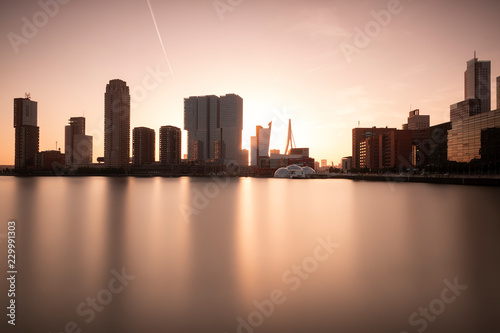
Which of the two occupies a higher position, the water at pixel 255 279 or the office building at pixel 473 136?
the office building at pixel 473 136

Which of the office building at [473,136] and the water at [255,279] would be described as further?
the office building at [473,136]

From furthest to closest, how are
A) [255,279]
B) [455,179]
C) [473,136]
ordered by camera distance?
[473,136]
[455,179]
[255,279]

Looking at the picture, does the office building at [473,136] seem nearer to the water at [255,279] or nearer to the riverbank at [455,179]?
the riverbank at [455,179]

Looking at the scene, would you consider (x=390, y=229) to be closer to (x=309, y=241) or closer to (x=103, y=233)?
(x=309, y=241)

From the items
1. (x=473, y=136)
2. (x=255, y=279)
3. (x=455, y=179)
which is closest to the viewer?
(x=255, y=279)

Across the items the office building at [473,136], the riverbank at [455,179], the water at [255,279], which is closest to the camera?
the water at [255,279]

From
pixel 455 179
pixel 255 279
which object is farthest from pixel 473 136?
pixel 255 279

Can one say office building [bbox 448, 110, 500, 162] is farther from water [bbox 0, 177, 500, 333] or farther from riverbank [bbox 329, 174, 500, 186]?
water [bbox 0, 177, 500, 333]

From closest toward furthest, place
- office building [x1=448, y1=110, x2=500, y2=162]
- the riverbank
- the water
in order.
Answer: the water → the riverbank → office building [x1=448, y1=110, x2=500, y2=162]

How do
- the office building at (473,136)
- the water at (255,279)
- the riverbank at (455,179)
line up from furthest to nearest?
the office building at (473,136) < the riverbank at (455,179) < the water at (255,279)

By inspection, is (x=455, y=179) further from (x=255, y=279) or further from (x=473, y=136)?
(x=255, y=279)

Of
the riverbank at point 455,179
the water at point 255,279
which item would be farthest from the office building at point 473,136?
the water at point 255,279

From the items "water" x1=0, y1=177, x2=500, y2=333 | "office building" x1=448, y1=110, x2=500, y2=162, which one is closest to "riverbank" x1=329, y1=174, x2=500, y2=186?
"office building" x1=448, y1=110, x2=500, y2=162

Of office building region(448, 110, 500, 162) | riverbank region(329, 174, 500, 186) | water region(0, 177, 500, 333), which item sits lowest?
water region(0, 177, 500, 333)
